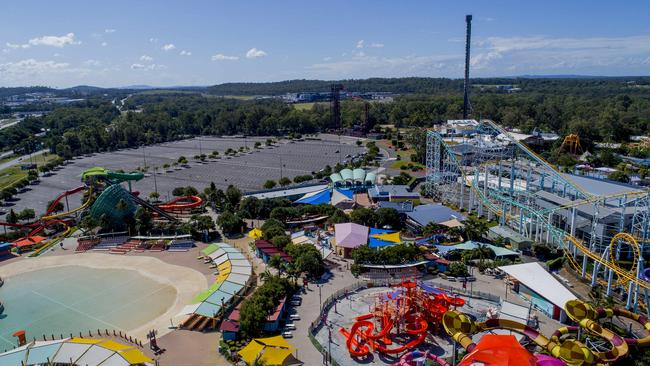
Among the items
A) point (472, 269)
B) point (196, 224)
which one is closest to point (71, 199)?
point (196, 224)

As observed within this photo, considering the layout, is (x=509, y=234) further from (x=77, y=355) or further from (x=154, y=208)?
(x=154, y=208)

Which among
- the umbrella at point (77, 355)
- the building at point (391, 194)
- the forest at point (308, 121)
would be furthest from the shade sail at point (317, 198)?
the forest at point (308, 121)

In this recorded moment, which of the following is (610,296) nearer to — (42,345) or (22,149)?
(42,345)

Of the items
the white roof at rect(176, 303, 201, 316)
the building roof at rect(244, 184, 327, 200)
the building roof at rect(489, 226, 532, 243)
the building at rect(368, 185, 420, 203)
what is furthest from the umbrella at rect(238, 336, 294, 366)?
the building roof at rect(244, 184, 327, 200)

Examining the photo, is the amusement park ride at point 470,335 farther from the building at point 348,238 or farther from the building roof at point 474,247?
the building at point 348,238

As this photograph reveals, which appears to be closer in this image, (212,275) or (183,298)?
(183,298)

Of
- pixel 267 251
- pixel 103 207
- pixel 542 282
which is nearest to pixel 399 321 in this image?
pixel 542 282
